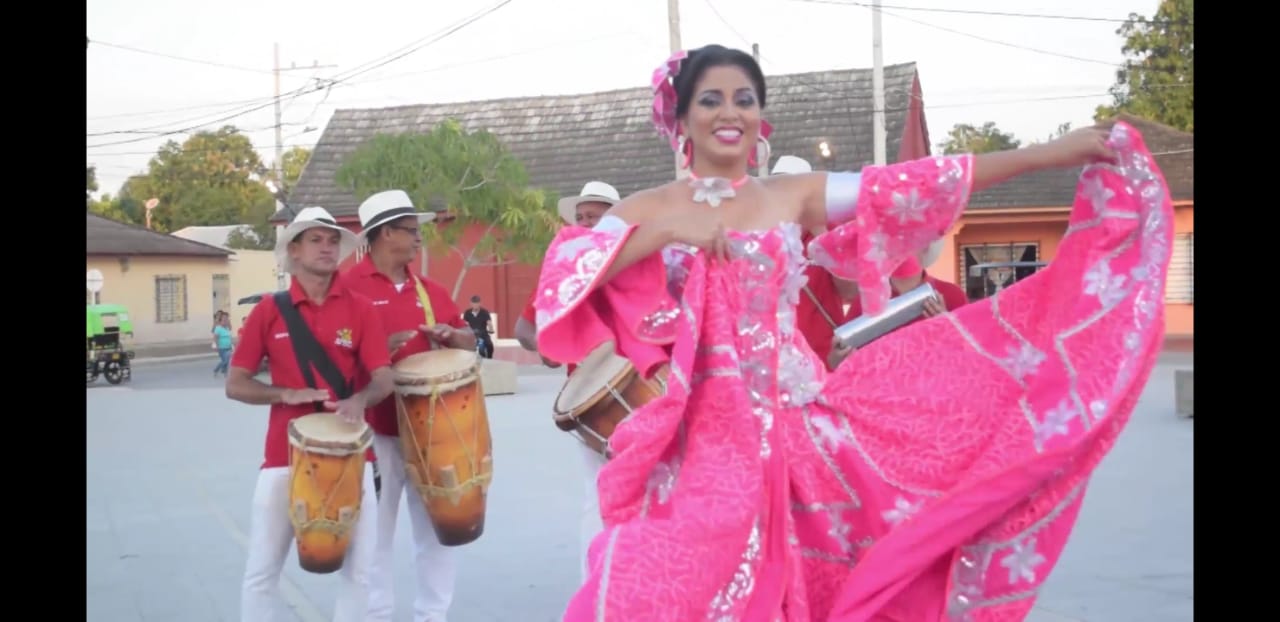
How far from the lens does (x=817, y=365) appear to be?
358 centimetres

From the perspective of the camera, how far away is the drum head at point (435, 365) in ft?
19.3

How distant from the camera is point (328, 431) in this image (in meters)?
5.30

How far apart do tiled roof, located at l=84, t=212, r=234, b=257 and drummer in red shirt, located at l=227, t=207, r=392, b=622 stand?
131ft

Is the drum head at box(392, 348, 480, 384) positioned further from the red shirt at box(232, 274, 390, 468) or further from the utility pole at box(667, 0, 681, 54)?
the utility pole at box(667, 0, 681, 54)

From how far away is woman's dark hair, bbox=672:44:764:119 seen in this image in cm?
368

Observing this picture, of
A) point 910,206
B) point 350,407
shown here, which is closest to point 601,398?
point 350,407

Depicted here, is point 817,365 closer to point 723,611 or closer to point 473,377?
point 723,611

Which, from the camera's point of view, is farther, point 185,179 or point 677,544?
point 185,179

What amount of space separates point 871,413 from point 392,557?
3.23 metres

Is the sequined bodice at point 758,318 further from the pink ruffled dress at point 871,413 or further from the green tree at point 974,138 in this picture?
the green tree at point 974,138

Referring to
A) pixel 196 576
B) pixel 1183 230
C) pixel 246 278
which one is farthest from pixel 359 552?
pixel 246 278

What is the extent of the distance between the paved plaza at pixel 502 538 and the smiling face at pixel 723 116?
11.0ft

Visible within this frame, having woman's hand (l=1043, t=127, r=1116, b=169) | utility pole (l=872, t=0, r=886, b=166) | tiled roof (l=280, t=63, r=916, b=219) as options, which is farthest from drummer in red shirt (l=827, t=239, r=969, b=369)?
tiled roof (l=280, t=63, r=916, b=219)

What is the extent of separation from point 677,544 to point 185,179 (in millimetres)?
71578
